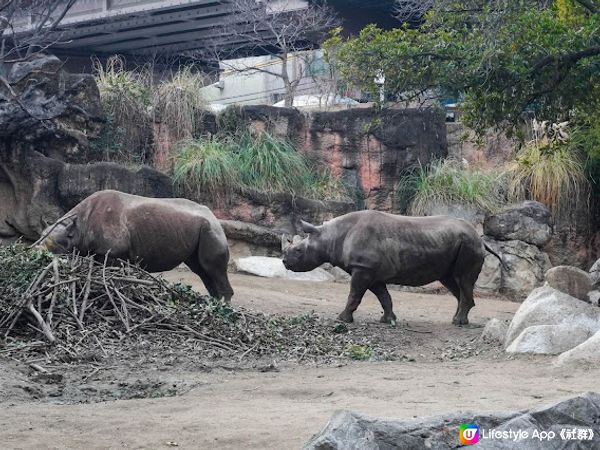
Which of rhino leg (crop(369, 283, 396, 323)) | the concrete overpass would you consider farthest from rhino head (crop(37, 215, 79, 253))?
the concrete overpass

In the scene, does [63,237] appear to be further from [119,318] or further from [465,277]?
[465,277]

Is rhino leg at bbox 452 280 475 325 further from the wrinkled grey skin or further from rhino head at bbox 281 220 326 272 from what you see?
the wrinkled grey skin

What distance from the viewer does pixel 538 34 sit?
11289mm

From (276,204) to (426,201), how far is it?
2590mm

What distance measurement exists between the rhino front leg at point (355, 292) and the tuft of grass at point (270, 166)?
6.35m

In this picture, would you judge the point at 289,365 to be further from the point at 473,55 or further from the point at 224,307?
the point at 473,55

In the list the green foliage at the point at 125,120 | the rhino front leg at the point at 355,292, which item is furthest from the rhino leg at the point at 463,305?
the green foliage at the point at 125,120

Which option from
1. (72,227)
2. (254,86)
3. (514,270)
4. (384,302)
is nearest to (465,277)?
(384,302)

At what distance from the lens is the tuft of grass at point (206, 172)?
59.1ft

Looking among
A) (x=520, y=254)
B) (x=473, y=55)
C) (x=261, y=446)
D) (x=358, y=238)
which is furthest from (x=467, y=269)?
(x=261, y=446)

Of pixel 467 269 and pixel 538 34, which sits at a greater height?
pixel 538 34

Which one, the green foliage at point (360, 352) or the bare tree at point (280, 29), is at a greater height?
the bare tree at point (280, 29)

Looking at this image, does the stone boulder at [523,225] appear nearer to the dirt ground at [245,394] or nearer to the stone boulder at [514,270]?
the stone boulder at [514,270]

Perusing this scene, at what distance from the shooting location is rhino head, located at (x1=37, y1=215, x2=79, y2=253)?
39.1 ft
